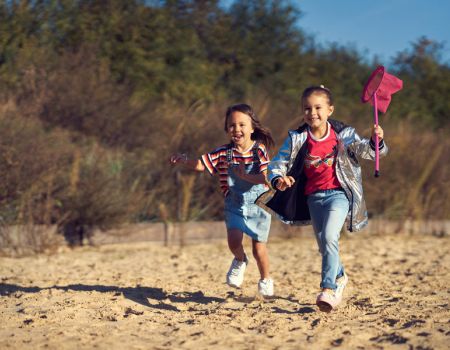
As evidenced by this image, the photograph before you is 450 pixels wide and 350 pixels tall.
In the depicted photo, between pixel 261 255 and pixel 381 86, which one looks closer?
pixel 381 86

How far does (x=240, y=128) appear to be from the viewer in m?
5.73

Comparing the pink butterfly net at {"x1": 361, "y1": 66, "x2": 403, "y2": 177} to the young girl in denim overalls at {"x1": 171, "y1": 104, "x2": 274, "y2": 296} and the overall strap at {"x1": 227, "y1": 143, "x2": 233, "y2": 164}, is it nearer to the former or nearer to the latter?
the young girl in denim overalls at {"x1": 171, "y1": 104, "x2": 274, "y2": 296}

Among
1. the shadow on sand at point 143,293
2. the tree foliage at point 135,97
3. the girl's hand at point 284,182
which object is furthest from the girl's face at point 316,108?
the tree foliage at point 135,97

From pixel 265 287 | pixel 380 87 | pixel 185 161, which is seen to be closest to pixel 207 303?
pixel 265 287

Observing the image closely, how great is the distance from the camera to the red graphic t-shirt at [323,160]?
211 inches

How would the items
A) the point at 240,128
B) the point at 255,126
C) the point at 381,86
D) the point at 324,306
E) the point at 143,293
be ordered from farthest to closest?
the point at 143,293, the point at 255,126, the point at 240,128, the point at 381,86, the point at 324,306

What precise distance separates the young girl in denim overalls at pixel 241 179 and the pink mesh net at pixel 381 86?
2.70 ft

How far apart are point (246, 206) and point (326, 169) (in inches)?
28.0

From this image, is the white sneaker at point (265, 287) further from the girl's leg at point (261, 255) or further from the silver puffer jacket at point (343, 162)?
the silver puffer jacket at point (343, 162)

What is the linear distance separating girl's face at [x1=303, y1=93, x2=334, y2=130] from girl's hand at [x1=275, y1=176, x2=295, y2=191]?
45 centimetres

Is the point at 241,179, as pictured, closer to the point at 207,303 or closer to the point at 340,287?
the point at 207,303

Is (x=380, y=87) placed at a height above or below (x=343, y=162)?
above

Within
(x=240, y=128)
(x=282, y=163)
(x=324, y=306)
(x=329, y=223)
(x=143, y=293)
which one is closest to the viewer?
(x=324, y=306)

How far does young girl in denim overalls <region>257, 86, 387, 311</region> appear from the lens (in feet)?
17.3
